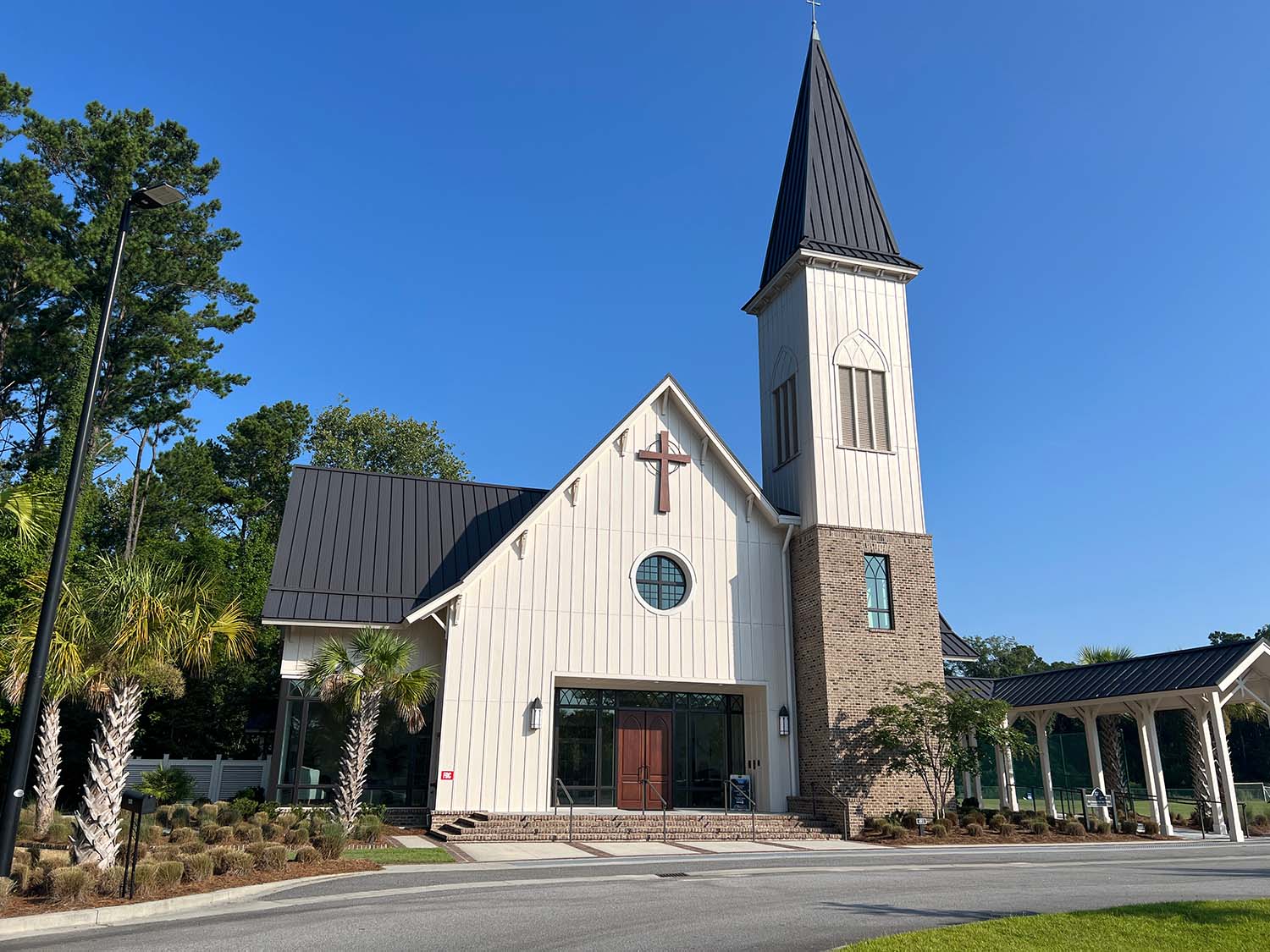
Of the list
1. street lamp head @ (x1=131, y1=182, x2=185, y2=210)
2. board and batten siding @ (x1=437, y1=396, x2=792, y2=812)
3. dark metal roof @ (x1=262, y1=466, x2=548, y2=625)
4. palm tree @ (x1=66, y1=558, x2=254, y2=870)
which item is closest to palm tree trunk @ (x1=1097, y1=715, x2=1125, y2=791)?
board and batten siding @ (x1=437, y1=396, x2=792, y2=812)

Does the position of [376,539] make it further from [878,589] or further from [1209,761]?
[1209,761]

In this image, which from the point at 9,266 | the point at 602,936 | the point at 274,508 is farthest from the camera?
the point at 274,508

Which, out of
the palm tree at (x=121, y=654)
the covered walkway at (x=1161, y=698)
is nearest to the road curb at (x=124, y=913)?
the palm tree at (x=121, y=654)

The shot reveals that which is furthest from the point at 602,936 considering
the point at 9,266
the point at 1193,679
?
the point at 9,266

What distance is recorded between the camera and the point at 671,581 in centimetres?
2231

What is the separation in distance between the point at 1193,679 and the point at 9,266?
3716 centimetres

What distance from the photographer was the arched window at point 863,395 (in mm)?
23406

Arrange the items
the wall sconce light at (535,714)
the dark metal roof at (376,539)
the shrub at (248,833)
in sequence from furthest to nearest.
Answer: the dark metal roof at (376,539) < the wall sconce light at (535,714) < the shrub at (248,833)

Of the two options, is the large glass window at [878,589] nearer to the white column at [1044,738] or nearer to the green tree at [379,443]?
the white column at [1044,738]

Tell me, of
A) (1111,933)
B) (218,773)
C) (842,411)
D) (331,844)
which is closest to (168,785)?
(218,773)

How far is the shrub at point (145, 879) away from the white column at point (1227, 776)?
20.4 meters

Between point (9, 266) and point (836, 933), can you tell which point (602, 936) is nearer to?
point (836, 933)

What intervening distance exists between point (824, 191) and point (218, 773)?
2146 cm

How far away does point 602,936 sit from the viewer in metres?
8.23
